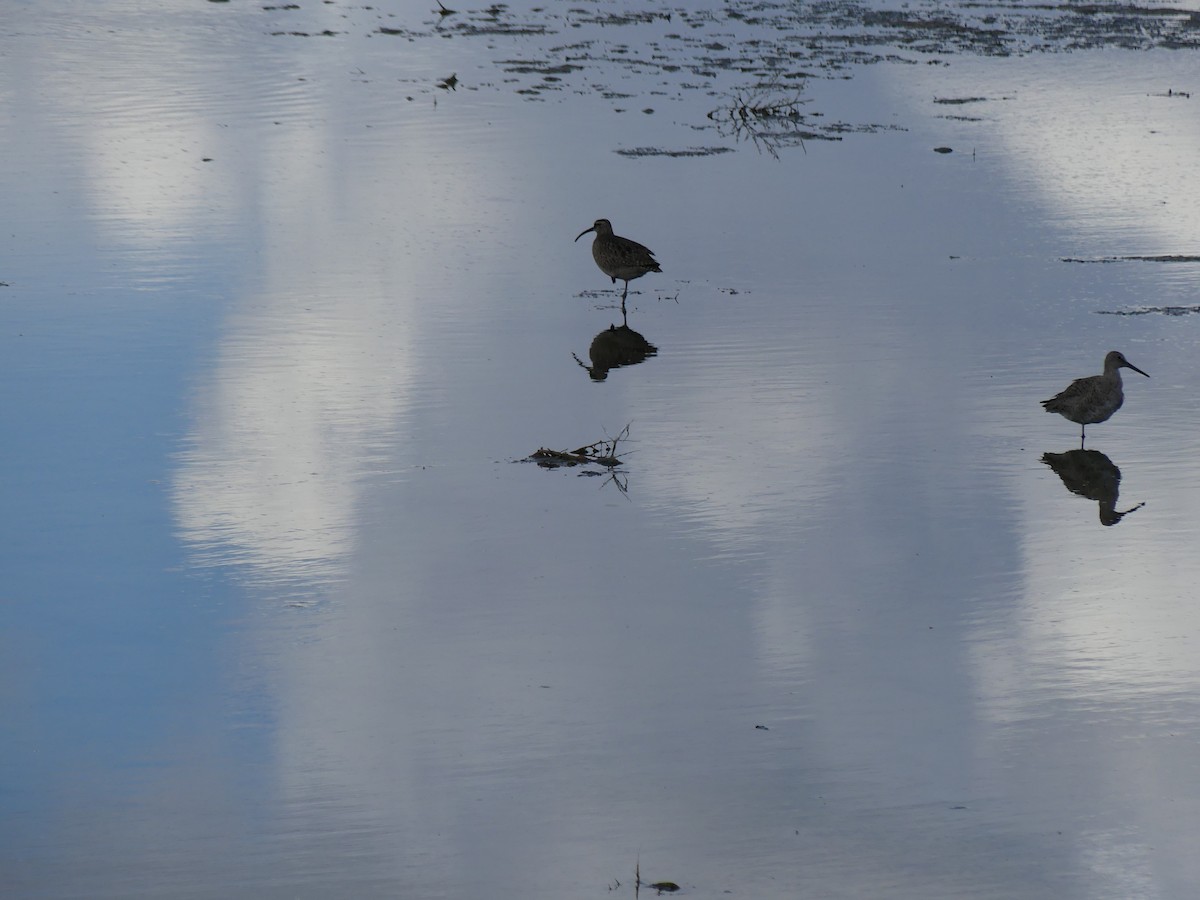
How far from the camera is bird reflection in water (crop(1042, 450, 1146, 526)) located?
8311mm

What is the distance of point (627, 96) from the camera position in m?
20.7

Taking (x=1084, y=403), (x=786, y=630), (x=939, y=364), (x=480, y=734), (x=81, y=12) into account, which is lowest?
(x=480, y=734)

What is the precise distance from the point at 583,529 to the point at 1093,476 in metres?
2.95

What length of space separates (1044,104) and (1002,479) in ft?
41.8

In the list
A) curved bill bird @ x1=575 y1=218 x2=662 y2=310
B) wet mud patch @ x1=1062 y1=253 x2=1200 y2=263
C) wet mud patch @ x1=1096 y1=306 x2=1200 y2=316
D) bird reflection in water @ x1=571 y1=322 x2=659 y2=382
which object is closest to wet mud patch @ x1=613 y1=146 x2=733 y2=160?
curved bill bird @ x1=575 y1=218 x2=662 y2=310

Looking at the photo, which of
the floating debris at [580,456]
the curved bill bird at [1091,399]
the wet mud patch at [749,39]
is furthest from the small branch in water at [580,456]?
the wet mud patch at [749,39]

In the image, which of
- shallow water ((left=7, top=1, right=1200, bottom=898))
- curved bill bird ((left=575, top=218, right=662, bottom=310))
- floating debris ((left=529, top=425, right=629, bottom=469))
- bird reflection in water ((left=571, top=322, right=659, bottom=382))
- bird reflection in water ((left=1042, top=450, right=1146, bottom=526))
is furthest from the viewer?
curved bill bird ((left=575, top=218, right=662, bottom=310))

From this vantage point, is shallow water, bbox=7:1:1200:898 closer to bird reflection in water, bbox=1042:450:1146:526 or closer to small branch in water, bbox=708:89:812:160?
bird reflection in water, bbox=1042:450:1146:526

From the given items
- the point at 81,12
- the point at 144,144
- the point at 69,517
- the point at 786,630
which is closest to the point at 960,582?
the point at 786,630

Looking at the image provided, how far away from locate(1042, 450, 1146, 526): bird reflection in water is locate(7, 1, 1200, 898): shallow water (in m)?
0.05

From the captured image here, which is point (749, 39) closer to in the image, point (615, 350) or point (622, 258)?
point (622, 258)

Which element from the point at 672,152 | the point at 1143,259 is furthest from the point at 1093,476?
the point at 672,152

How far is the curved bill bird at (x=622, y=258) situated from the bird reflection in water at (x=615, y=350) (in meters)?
0.74

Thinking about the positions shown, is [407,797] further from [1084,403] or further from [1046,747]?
[1084,403]
